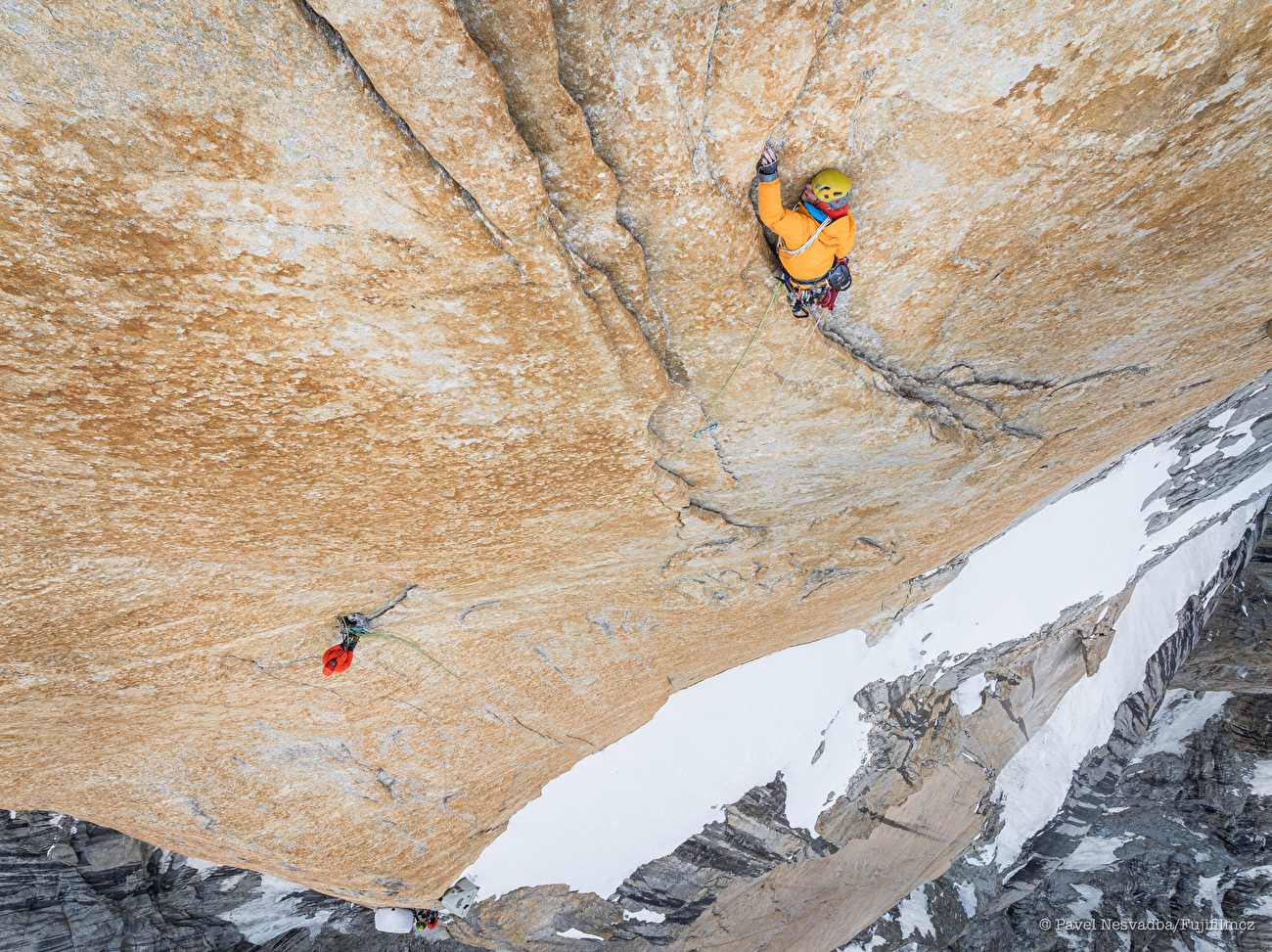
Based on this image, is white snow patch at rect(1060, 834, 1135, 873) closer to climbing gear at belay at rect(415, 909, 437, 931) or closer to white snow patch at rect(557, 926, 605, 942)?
white snow patch at rect(557, 926, 605, 942)

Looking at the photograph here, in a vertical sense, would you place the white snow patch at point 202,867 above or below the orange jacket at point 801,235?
below

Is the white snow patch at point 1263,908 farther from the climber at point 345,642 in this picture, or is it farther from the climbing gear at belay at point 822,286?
the climber at point 345,642

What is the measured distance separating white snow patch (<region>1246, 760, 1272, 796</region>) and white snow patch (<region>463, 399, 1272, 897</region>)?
18.5 ft

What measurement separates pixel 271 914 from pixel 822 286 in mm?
12749

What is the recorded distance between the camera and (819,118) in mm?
2576

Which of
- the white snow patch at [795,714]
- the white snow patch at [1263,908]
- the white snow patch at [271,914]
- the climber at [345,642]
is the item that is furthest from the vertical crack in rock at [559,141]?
the white snow patch at [1263,908]

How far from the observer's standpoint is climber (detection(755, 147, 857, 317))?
2.67 metres

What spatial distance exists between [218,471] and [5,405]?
84cm

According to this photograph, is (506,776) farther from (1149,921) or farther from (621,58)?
(1149,921)

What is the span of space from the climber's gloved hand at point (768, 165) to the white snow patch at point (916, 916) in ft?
48.0

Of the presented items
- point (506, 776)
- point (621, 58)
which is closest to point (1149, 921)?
point (506, 776)

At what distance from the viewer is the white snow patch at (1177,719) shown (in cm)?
1151

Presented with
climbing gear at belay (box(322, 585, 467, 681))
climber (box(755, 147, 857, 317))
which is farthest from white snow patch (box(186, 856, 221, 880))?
climber (box(755, 147, 857, 317))

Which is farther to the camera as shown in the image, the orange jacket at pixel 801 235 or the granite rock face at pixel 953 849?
the granite rock face at pixel 953 849
